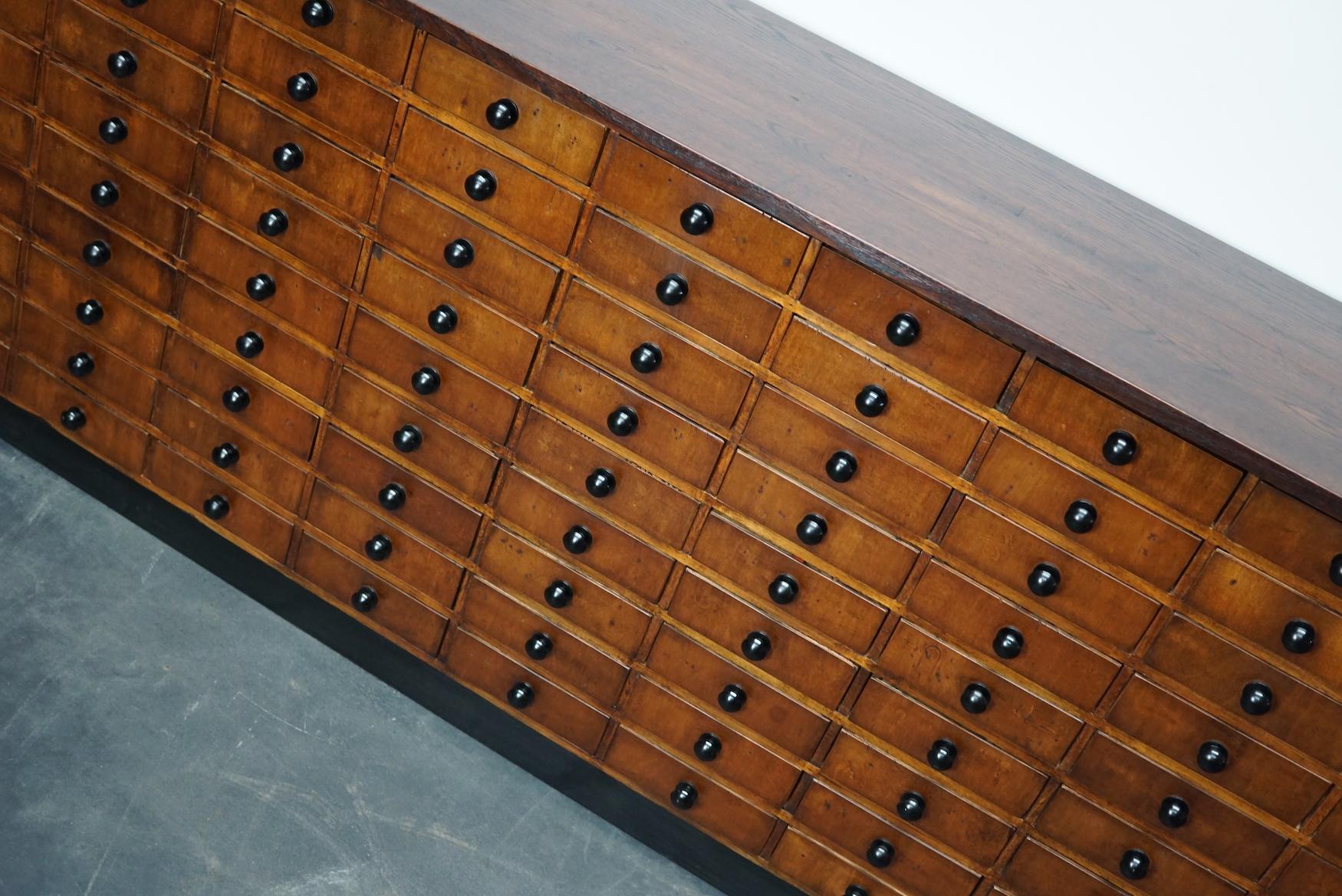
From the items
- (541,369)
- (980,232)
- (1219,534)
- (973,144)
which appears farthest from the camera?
(973,144)

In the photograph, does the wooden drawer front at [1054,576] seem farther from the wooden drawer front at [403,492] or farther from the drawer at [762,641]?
the wooden drawer front at [403,492]

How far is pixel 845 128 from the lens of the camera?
277 centimetres

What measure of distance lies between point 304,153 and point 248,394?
61cm

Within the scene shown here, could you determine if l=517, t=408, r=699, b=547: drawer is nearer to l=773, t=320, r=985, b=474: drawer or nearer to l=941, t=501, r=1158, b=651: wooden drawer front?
l=773, t=320, r=985, b=474: drawer

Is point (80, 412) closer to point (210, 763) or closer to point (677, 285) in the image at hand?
point (210, 763)

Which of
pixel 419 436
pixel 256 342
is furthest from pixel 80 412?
pixel 419 436

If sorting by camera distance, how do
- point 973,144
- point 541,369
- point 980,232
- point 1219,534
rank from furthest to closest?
point 973,144 < point 541,369 < point 980,232 < point 1219,534

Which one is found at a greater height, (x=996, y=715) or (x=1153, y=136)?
(x=1153, y=136)

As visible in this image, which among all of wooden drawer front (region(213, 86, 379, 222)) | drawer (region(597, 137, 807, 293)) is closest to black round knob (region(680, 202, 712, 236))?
drawer (region(597, 137, 807, 293))

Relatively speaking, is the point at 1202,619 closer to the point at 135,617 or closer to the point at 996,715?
the point at 996,715

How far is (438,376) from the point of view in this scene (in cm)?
284

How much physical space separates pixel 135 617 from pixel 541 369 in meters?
1.24

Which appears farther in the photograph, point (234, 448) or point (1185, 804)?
point (234, 448)

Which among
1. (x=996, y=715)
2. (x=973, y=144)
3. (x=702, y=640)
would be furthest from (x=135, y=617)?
(x=973, y=144)
